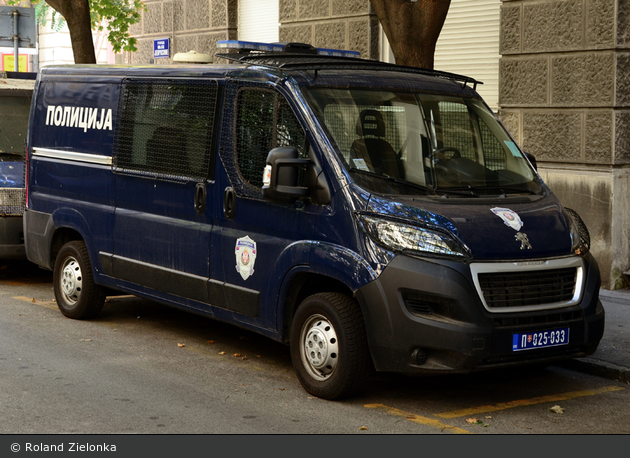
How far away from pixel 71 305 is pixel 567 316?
450cm

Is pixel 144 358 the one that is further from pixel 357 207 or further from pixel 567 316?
pixel 567 316

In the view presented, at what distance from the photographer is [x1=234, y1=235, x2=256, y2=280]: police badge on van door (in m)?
6.71

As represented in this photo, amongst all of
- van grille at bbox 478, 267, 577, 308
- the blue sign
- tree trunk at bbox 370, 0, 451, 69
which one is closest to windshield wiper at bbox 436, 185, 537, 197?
van grille at bbox 478, 267, 577, 308

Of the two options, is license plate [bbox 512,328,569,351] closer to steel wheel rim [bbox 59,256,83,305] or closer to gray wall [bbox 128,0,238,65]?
steel wheel rim [bbox 59,256,83,305]

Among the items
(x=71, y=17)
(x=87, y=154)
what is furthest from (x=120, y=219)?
(x=71, y=17)

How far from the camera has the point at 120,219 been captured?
7.91 meters

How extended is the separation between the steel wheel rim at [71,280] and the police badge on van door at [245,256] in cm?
225

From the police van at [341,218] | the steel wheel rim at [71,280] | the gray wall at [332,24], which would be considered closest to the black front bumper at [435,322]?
the police van at [341,218]

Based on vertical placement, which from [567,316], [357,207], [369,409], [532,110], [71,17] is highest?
[71,17]

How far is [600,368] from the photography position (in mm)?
7082

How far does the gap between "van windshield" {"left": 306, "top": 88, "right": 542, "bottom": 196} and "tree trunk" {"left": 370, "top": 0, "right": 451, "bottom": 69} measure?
2.33 m

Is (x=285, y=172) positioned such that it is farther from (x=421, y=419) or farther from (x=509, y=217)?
(x=421, y=419)

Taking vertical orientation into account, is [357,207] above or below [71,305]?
above

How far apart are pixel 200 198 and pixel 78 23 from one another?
26.6 ft
